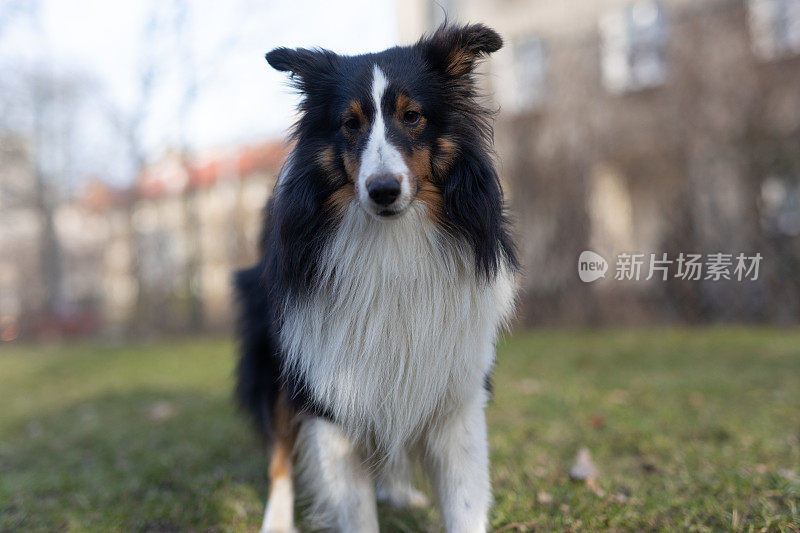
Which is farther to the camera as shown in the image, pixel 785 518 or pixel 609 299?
pixel 609 299

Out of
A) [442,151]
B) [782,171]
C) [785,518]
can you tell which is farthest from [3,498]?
[782,171]

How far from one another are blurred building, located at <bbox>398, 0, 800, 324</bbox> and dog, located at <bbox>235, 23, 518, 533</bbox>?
5.89 m

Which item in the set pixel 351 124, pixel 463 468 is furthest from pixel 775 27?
pixel 463 468

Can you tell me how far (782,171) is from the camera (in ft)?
27.4

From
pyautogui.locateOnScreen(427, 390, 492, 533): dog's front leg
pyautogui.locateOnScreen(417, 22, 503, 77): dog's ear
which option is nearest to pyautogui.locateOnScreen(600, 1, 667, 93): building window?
pyautogui.locateOnScreen(417, 22, 503, 77): dog's ear

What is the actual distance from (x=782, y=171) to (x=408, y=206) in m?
8.43

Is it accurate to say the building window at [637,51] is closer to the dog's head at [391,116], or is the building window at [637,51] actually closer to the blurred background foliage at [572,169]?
the blurred background foliage at [572,169]

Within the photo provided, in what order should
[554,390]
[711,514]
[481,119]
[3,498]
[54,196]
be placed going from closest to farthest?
[481,119] → [711,514] → [3,498] → [554,390] → [54,196]

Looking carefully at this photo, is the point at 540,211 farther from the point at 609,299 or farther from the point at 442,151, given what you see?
the point at 442,151

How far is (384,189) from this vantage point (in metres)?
1.96

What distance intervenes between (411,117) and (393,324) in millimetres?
795

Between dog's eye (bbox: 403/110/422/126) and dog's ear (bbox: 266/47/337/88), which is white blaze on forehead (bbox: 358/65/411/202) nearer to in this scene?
dog's eye (bbox: 403/110/422/126)

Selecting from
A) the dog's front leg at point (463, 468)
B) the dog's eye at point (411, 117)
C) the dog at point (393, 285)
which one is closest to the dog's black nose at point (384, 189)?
the dog at point (393, 285)

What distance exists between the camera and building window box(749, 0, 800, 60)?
8500mm
